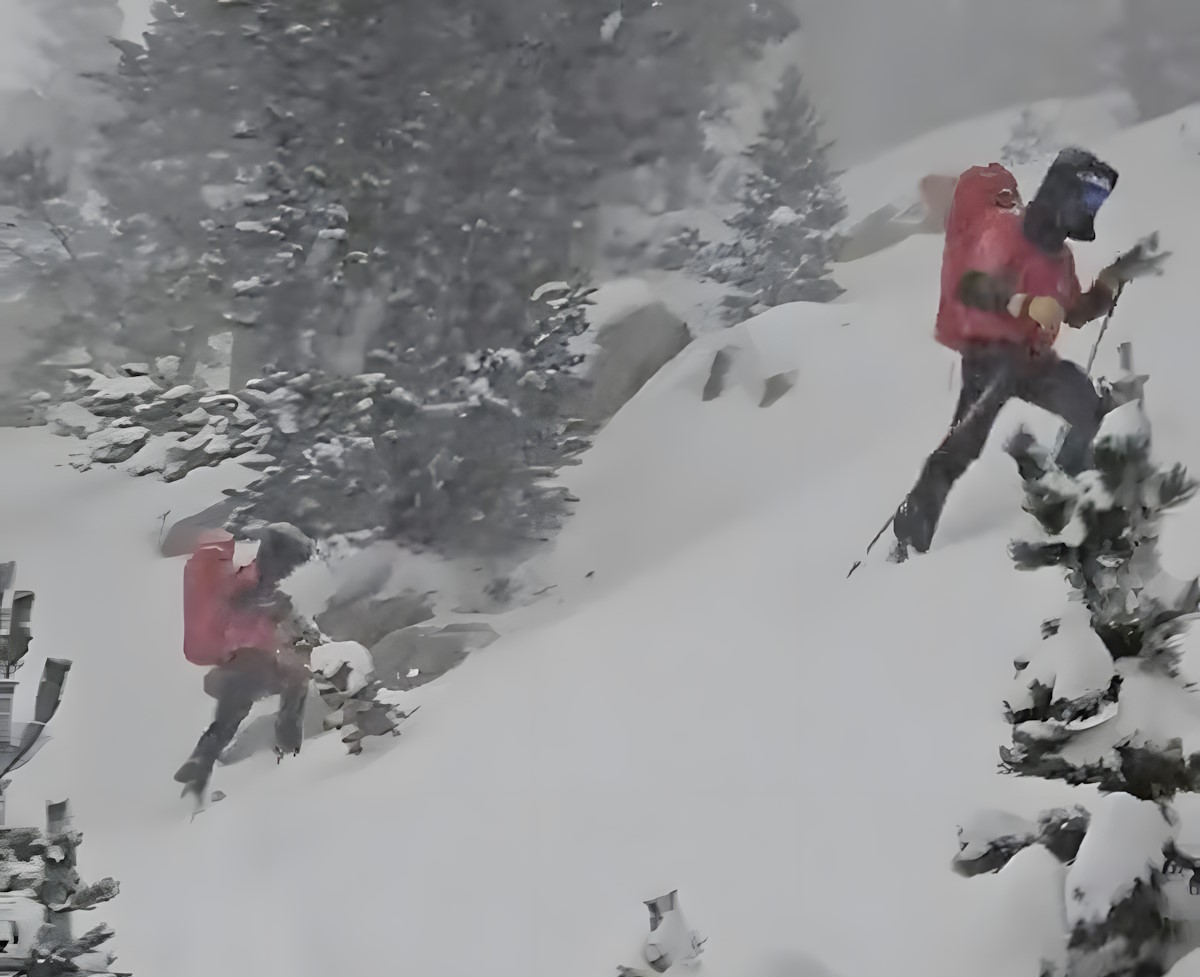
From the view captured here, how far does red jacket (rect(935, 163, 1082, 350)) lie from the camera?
3.55 feet

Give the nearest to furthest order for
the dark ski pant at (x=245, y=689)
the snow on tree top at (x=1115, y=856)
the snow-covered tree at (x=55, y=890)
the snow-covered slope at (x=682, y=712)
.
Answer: the snow on tree top at (x=1115, y=856) → the snow-covered slope at (x=682, y=712) → the snow-covered tree at (x=55, y=890) → the dark ski pant at (x=245, y=689)

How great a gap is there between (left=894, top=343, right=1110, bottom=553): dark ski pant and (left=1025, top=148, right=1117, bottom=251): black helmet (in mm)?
138

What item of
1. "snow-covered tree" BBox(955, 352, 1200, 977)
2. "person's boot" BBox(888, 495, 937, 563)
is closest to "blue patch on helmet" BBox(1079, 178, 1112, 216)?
"snow-covered tree" BBox(955, 352, 1200, 977)

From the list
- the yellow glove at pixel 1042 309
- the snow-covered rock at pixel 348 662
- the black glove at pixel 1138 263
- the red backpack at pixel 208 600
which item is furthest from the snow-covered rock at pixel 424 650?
the black glove at pixel 1138 263

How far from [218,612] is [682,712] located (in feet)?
2.15

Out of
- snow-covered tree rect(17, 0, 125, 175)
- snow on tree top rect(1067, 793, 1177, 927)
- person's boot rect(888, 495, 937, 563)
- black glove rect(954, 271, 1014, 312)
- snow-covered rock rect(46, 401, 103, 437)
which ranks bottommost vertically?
snow on tree top rect(1067, 793, 1177, 927)

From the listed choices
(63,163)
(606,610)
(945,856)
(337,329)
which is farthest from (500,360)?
(945,856)

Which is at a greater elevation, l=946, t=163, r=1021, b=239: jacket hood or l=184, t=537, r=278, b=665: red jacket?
l=946, t=163, r=1021, b=239: jacket hood

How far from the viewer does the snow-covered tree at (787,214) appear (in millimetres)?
1195

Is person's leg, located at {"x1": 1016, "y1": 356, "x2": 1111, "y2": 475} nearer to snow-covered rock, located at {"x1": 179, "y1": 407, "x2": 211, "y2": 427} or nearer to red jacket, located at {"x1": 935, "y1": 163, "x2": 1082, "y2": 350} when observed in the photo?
red jacket, located at {"x1": 935, "y1": 163, "x2": 1082, "y2": 350}

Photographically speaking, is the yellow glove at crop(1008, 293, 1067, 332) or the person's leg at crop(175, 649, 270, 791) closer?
the yellow glove at crop(1008, 293, 1067, 332)

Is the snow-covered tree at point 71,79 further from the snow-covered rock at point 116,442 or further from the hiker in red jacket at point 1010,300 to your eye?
the hiker in red jacket at point 1010,300

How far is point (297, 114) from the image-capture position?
1.30 metres

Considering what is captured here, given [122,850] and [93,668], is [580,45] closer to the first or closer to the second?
[93,668]
